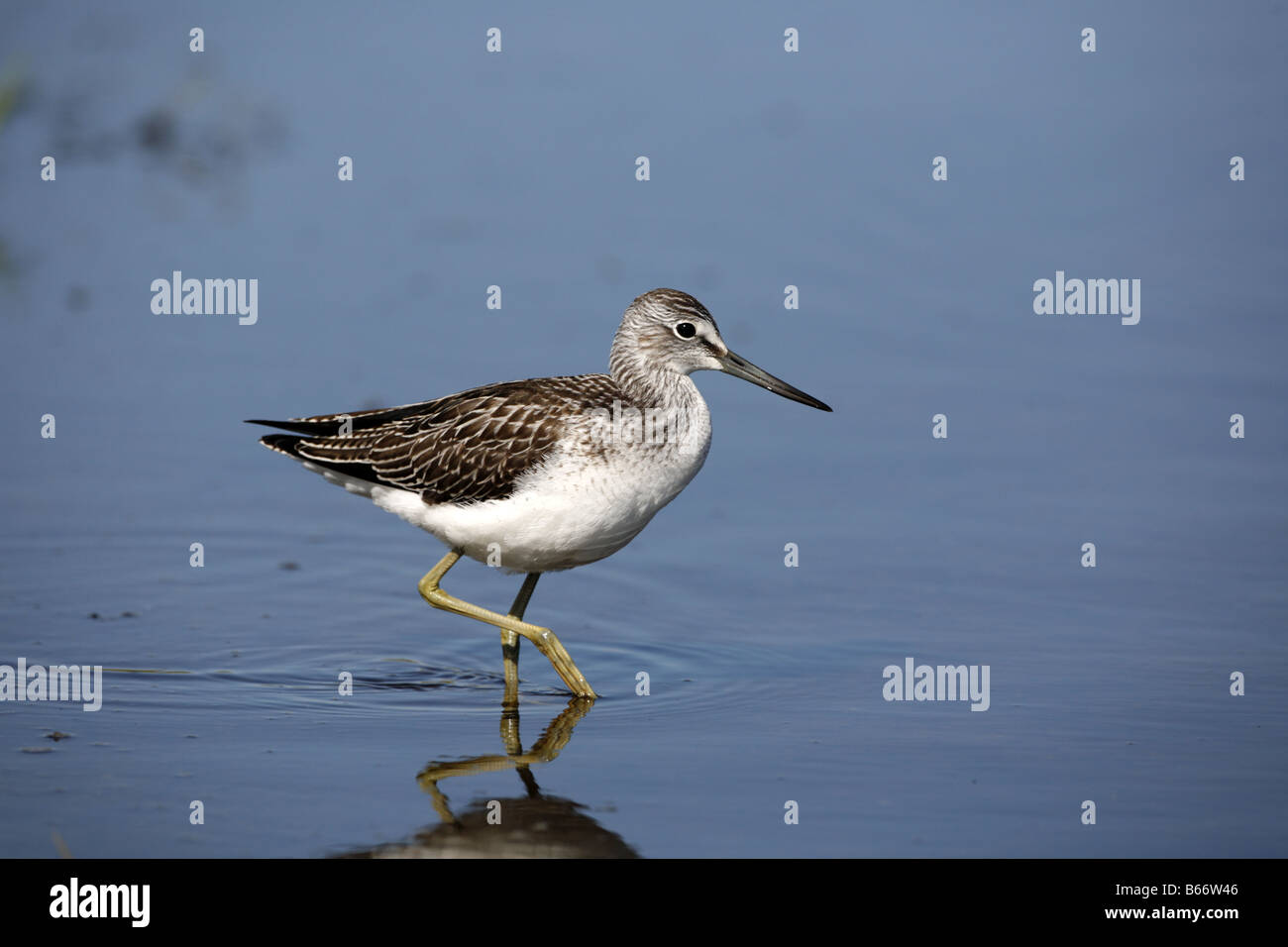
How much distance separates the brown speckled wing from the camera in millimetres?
9812

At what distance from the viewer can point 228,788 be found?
26.9 ft

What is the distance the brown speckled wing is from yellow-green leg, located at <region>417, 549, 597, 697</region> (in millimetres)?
561

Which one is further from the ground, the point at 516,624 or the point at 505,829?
the point at 516,624

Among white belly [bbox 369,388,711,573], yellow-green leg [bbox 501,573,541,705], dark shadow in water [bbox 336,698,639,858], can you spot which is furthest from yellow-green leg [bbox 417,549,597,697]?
dark shadow in water [bbox 336,698,639,858]

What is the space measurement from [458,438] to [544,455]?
0.69 metres

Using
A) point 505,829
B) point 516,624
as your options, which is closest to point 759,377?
point 516,624

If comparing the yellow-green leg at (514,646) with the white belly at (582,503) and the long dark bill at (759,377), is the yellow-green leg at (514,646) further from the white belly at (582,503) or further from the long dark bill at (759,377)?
the long dark bill at (759,377)

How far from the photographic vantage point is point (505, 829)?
7.96m

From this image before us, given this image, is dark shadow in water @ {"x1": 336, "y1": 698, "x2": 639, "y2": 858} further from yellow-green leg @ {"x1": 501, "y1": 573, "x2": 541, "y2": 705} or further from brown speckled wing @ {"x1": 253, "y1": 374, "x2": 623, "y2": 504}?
brown speckled wing @ {"x1": 253, "y1": 374, "x2": 623, "y2": 504}

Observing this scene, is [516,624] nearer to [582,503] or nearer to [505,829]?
[582,503]

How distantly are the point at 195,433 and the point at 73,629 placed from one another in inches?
135

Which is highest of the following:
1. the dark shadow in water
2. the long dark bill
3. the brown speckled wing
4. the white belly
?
the long dark bill

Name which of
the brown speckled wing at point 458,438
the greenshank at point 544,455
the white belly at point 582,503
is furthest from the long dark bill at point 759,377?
the brown speckled wing at point 458,438

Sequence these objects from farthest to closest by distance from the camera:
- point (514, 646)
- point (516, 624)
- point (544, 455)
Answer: point (514, 646) → point (516, 624) → point (544, 455)
